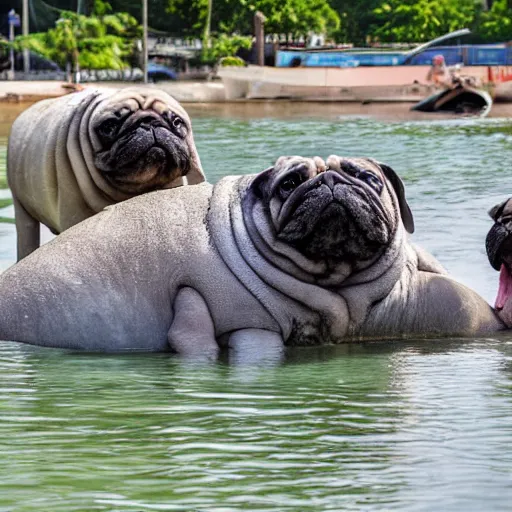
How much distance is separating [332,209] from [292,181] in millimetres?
268

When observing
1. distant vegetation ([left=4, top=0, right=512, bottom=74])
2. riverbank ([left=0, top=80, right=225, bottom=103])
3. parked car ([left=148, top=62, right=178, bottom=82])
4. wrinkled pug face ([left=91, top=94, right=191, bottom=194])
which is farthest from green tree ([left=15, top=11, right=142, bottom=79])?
wrinkled pug face ([left=91, top=94, right=191, bottom=194])

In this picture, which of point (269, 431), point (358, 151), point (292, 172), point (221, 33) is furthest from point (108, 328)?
point (221, 33)

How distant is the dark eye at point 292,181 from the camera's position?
7309mm

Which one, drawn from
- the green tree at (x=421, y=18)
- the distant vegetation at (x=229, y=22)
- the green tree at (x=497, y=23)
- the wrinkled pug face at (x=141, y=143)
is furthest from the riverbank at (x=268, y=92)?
the wrinkled pug face at (x=141, y=143)

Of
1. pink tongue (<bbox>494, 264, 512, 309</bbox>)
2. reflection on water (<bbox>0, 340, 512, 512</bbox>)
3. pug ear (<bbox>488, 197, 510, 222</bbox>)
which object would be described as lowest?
reflection on water (<bbox>0, 340, 512, 512</bbox>)

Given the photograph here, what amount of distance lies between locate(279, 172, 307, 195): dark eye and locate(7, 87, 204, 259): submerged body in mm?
1478

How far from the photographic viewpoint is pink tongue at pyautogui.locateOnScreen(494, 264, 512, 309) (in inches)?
311

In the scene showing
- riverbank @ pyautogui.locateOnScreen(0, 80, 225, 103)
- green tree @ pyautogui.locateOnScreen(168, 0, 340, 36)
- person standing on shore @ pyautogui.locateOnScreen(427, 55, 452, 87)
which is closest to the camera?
riverbank @ pyautogui.locateOnScreen(0, 80, 225, 103)

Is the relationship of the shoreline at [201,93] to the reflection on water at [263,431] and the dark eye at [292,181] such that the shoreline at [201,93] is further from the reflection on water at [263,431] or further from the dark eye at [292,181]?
the reflection on water at [263,431]

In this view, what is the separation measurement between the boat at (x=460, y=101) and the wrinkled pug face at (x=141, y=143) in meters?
31.4

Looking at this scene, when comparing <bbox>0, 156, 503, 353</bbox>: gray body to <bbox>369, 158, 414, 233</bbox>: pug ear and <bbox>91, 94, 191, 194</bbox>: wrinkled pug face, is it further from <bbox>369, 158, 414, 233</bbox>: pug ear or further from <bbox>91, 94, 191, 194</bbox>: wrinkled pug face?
<bbox>91, 94, 191, 194</bbox>: wrinkled pug face

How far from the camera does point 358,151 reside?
23.3 metres

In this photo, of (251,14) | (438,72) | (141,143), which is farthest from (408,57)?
(141,143)

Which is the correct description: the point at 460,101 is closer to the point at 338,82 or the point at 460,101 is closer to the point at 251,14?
the point at 338,82
